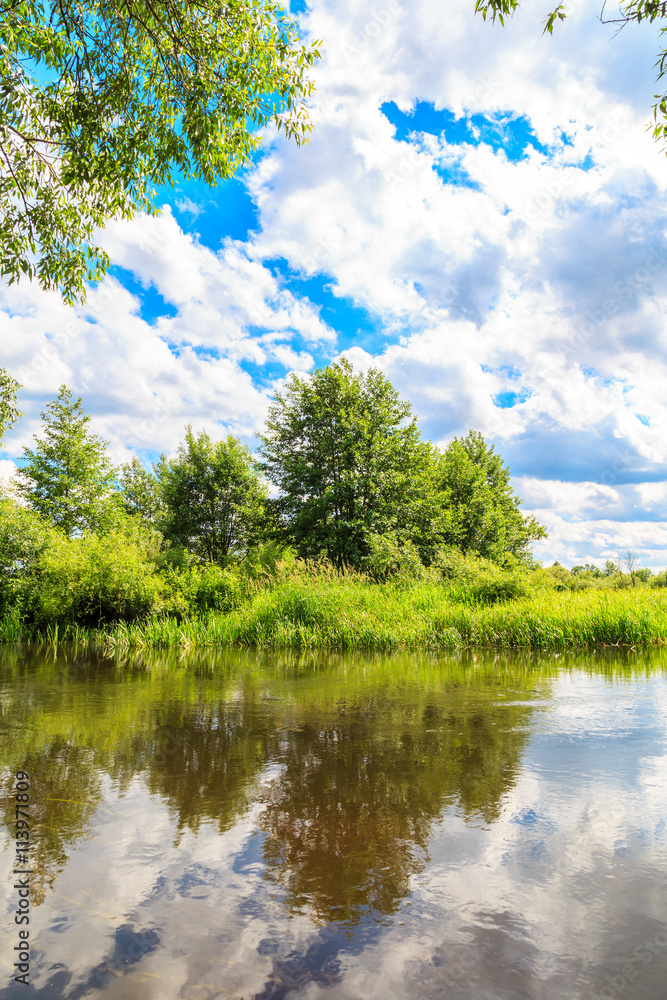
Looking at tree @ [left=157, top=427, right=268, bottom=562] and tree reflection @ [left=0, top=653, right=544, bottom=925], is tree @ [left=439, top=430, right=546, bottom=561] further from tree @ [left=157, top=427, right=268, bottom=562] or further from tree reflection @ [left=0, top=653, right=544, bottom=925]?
tree reflection @ [left=0, top=653, right=544, bottom=925]

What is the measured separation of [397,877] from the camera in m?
2.62

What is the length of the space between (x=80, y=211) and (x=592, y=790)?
9934mm

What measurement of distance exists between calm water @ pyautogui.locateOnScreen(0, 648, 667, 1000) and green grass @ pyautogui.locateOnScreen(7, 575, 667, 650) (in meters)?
5.87

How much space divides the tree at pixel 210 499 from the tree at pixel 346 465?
464 cm

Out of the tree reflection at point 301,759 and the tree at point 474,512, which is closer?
the tree reflection at point 301,759

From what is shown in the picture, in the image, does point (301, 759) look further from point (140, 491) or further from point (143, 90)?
point (140, 491)

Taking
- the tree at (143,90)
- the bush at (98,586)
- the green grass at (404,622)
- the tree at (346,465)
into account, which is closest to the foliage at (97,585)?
the bush at (98,586)

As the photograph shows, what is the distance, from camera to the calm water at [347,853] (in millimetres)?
2012

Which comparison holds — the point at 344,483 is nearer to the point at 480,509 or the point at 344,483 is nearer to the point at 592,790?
the point at 480,509

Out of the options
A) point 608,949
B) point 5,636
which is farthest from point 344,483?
point 608,949

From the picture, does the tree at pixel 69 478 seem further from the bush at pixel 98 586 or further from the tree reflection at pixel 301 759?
the tree reflection at pixel 301 759

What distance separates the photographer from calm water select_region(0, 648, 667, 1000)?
2012 mm

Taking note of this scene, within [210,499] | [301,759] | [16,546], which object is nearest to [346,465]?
[210,499]

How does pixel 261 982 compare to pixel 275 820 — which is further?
pixel 275 820
